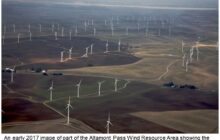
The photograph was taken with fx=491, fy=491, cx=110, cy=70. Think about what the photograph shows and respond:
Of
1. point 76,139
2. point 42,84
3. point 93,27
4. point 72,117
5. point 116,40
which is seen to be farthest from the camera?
point 93,27

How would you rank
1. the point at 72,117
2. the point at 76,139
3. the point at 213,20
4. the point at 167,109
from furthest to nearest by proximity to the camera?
the point at 213,20 < the point at 167,109 < the point at 72,117 < the point at 76,139

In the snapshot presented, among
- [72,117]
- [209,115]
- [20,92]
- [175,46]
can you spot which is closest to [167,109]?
[209,115]

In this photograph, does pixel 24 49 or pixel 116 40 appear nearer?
pixel 24 49

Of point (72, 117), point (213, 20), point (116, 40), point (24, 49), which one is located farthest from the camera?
point (213, 20)

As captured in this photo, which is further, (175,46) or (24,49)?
(175,46)

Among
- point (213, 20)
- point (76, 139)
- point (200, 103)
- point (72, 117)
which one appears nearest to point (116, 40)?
point (213, 20)

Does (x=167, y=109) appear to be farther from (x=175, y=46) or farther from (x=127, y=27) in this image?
(x=127, y=27)

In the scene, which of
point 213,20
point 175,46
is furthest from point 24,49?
point 213,20

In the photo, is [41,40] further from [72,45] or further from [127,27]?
[127,27]

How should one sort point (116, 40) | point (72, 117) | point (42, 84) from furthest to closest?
point (116, 40) → point (42, 84) → point (72, 117)
